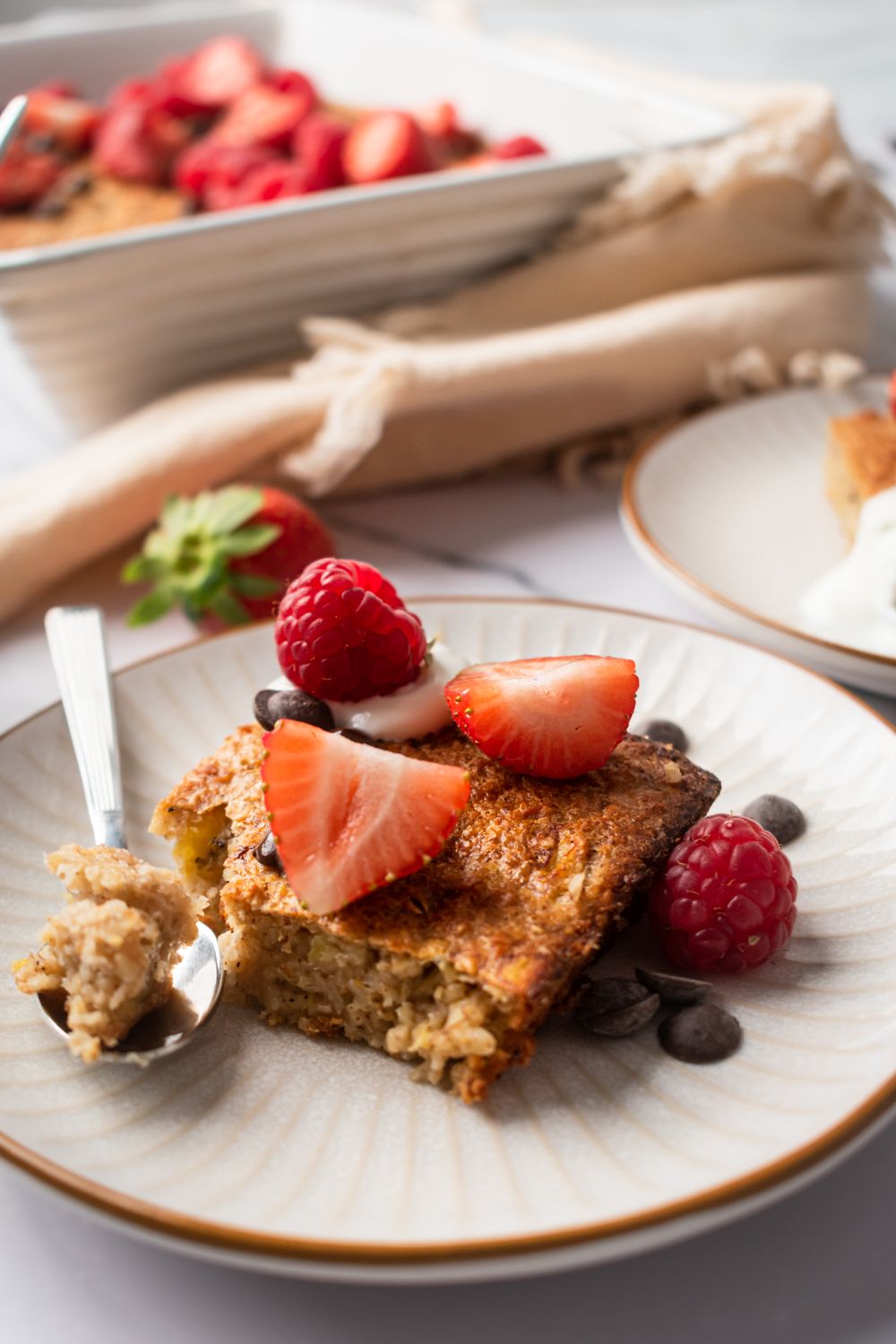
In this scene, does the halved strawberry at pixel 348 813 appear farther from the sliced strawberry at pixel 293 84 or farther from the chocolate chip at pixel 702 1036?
the sliced strawberry at pixel 293 84

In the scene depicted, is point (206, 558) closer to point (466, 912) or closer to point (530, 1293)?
point (466, 912)

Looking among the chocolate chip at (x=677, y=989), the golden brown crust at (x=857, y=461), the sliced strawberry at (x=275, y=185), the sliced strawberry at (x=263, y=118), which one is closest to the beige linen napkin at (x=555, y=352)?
the golden brown crust at (x=857, y=461)

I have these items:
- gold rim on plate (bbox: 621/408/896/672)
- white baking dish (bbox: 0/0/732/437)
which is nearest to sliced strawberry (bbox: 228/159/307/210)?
white baking dish (bbox: 0/0/732/437)

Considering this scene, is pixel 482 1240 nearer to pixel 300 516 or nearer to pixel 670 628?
pixel 670 628

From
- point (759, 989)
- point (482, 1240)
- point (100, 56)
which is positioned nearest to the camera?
point (482, 1240)

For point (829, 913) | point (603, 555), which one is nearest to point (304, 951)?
point (829, 913)

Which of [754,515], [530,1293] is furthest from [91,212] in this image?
[530,1293]

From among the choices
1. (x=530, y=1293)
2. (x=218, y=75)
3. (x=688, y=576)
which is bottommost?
(x=530, y=1293)
